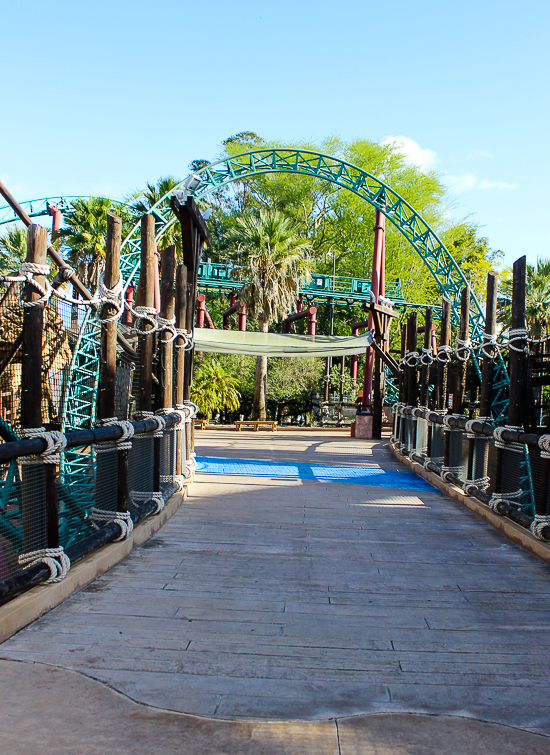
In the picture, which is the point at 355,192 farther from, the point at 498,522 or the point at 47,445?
the point at 47,445

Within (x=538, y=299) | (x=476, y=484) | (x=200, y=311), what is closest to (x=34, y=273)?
(x=476, y=484)

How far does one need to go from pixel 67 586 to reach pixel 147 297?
2985 mm

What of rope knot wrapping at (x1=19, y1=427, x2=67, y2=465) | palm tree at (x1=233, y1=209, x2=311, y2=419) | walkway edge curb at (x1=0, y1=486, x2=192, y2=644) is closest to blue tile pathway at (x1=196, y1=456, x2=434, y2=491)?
walkway edge curb at (x1=0, y1=486, x2=192, y2=644)

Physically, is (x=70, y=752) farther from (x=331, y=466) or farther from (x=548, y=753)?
(x=331, y=466)

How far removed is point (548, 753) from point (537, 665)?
813mm

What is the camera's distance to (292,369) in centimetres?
2734

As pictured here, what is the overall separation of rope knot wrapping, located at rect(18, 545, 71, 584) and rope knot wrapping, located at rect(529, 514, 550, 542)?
3.34 m

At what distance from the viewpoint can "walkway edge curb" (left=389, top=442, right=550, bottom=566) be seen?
469 cm

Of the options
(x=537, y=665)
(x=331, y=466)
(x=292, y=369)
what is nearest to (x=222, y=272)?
(x=292, y=369)

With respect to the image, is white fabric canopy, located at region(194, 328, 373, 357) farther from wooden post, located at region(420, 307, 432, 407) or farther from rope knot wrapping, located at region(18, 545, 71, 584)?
rope knot wrapping, located at region(18, 545, 71, 584)

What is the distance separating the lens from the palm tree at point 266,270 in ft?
76.1

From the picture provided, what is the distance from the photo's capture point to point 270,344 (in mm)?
18328

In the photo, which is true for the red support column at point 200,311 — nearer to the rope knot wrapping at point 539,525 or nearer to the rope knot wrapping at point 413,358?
the rope knot wrapping at point 413,358

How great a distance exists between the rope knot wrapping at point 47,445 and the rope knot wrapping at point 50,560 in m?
0.50
